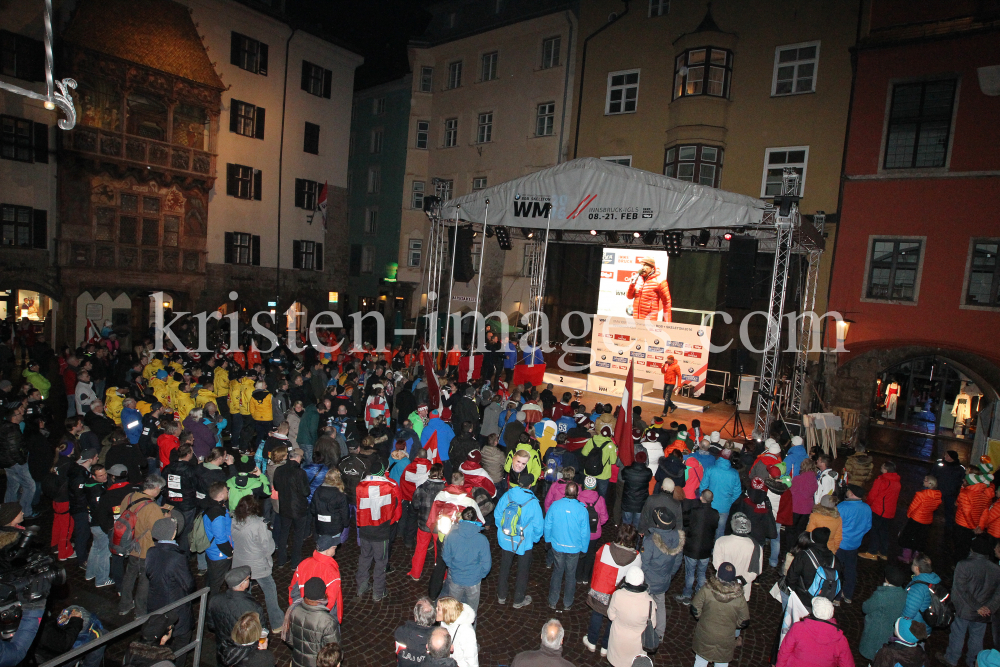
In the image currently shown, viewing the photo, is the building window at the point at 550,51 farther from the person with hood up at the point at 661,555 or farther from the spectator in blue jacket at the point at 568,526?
the person with hood up at the point at 661,555

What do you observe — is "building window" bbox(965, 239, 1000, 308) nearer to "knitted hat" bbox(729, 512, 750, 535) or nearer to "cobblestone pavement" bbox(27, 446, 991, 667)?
"cobblestone pavement" bbox(27, 446, 991, 667)

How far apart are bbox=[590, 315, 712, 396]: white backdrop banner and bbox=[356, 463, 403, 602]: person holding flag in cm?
1162

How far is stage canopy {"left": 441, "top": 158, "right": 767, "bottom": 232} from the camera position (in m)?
11.6

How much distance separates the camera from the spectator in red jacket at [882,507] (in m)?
7.54

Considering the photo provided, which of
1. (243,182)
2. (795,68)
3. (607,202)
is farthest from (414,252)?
(795,68)

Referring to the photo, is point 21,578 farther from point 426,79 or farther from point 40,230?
point 426,79

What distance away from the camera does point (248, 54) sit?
24.6 metres

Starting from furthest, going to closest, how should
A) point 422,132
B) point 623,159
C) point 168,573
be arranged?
point 422,132 → point 623,159 → point 168,573

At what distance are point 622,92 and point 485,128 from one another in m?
7.03

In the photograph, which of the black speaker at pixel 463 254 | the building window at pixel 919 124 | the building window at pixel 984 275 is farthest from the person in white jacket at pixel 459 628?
the building window at pixel 919 124

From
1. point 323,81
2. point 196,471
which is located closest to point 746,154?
point 196,471

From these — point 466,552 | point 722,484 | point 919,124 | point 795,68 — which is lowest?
point 466,552

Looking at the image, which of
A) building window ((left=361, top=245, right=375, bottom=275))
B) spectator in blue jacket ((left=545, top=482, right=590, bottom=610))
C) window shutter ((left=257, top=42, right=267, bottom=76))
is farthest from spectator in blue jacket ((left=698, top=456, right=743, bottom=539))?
window shutter ((left=257, top=42, right=267, bottom=76))

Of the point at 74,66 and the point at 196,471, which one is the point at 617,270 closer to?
the point at 196,471
